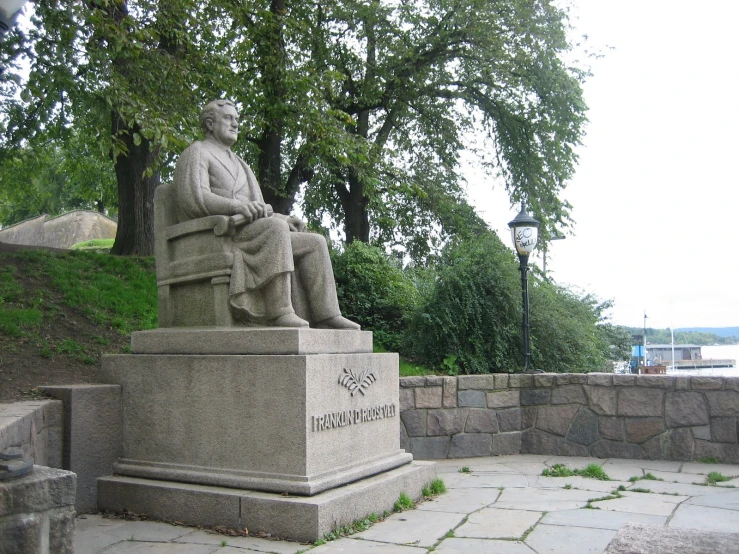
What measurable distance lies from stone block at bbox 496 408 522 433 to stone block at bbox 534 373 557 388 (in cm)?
35

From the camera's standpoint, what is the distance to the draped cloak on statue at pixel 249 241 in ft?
15.4

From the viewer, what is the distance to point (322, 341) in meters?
4.61

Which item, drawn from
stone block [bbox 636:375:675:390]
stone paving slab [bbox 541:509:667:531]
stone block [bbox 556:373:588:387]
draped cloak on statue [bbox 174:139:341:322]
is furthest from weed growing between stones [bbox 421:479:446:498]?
stone block [bbox 636:375:675:390]

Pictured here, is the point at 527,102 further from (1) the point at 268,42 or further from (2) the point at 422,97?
(1) the point at 268,42

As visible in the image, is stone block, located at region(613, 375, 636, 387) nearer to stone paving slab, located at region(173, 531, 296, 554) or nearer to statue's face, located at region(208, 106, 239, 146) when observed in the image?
stone paving slab, located at region(173, 531, 296, 554)

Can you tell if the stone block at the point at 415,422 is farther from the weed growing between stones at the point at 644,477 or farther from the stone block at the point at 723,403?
the stone block at the point at 723,403

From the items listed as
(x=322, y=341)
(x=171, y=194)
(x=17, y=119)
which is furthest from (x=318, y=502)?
(x=17, y=119)

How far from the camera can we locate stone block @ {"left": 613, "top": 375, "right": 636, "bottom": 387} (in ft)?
23.5

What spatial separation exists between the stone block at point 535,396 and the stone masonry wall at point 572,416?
1cm

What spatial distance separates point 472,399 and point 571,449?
112 centimetres

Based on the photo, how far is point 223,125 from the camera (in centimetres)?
529

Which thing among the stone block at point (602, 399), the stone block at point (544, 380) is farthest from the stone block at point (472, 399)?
the stone block at point (602, 399)

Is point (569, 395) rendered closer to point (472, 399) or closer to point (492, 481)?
point (472, 399)

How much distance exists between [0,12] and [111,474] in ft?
11.4
